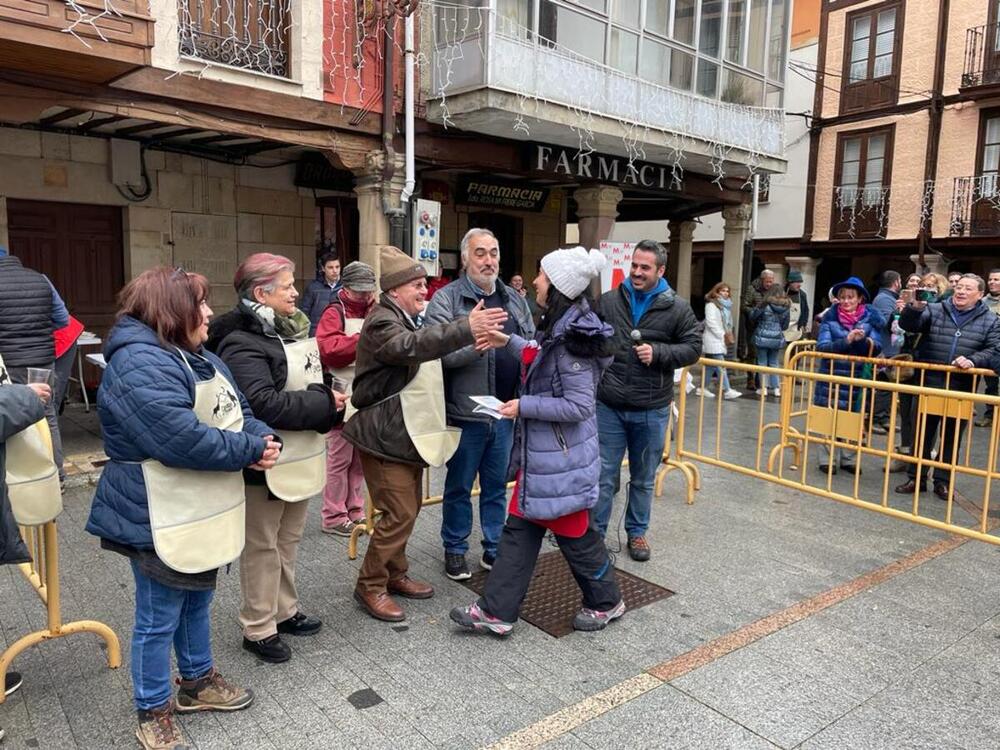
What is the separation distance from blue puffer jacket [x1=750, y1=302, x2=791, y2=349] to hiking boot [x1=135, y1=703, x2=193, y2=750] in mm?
9975

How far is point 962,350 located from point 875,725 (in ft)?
13.8

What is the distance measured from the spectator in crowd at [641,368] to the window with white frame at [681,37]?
556 cm

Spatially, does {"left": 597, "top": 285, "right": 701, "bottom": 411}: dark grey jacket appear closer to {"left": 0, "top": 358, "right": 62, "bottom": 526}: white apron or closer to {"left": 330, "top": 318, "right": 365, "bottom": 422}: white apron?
{"left": 330, "top": 318, "right": 365, "bottom": 422}: white apron

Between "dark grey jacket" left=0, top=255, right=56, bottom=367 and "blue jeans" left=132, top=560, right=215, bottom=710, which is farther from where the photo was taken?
"dark grey jacket" left=0, top=255, right=56, bottom=367

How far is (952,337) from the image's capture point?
240 inches

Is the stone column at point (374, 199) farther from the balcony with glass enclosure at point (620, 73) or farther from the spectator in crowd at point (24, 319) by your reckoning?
the spectator in crowd at point (24, 319)

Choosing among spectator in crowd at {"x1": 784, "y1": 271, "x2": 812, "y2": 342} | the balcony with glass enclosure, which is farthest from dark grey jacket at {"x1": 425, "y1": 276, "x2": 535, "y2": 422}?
spectator in crowd at {"x1": 784, "y1": 271, "x2": 812, "y2": 342}

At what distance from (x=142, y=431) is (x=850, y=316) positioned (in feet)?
19.8

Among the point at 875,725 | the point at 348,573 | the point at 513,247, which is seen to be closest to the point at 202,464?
the point at 348,573

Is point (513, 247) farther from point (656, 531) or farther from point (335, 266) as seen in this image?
point (656, 531)

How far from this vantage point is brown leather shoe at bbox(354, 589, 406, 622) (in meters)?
3.66

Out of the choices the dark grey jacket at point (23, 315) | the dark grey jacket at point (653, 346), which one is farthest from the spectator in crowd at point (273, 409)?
the dark grey jacket at point (23, 315)

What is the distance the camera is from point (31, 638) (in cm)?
298

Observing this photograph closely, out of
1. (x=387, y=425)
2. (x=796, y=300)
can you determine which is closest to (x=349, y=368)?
(x=387, y=425)
